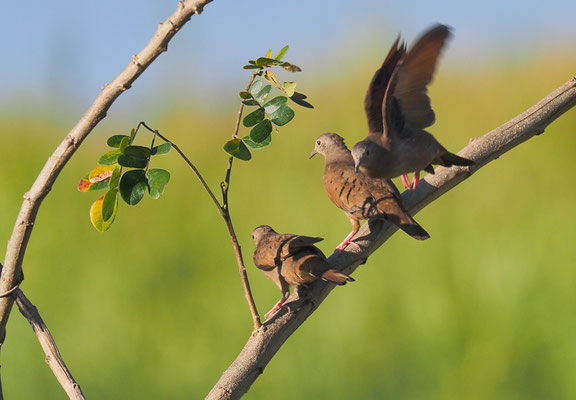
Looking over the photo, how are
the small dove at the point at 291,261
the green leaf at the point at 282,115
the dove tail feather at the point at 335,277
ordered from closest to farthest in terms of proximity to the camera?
1. the green leaf at the point at 282,115
2. the dove tail feather at the point at 335,277
3. the small dove at the point at 291,261

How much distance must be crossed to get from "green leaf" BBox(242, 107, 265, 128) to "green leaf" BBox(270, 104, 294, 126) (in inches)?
1.6

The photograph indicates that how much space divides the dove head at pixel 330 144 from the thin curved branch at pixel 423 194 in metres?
0.91

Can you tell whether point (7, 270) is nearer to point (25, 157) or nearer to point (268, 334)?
point (268, 334)

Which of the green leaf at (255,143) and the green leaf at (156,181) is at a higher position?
the green leaf at (156,181)

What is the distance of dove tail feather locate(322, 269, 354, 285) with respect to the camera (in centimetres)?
240

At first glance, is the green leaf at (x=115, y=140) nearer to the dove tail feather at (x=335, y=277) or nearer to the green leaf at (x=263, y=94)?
the green leaf at (x=263, y=94)

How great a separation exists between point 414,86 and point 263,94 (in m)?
0.46

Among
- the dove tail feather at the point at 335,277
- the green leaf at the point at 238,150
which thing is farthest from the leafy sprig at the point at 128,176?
the dove tail feather at the point at 335,277

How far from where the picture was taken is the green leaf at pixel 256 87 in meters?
1.87

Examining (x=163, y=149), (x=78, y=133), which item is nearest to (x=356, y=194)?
(x=163, y=149)

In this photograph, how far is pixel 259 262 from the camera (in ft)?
10.3

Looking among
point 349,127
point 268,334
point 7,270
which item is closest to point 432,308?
point 349,127

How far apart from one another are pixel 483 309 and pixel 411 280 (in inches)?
21.9

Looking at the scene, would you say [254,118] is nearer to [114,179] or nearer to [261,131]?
[261,131]
